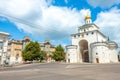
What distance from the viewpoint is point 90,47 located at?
54156 millimetres

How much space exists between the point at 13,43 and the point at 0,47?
27553mm

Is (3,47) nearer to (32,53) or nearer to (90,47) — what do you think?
(32,53)

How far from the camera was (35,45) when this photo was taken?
170 ft

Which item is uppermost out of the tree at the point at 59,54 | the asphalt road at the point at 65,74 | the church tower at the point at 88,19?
the church tower at the point at 88,19

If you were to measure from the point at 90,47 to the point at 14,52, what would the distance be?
38.9 metres

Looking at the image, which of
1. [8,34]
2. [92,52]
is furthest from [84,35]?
[8,34]

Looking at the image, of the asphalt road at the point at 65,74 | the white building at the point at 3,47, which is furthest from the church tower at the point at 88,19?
the asphalt road at the point at 65,74

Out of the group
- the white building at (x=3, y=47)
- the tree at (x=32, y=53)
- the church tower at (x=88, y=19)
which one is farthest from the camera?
the church tower at (x=88, y=19)

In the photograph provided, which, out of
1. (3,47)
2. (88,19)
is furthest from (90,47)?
(3,47)

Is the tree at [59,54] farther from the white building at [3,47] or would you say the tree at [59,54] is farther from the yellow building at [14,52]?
the white building at [3,47]

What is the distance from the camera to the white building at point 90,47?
161ft

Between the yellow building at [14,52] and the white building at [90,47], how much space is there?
27.1 meters

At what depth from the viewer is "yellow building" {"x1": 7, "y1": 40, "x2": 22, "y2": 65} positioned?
63000mm

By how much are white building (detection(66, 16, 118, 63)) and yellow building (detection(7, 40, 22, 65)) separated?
27.1m
